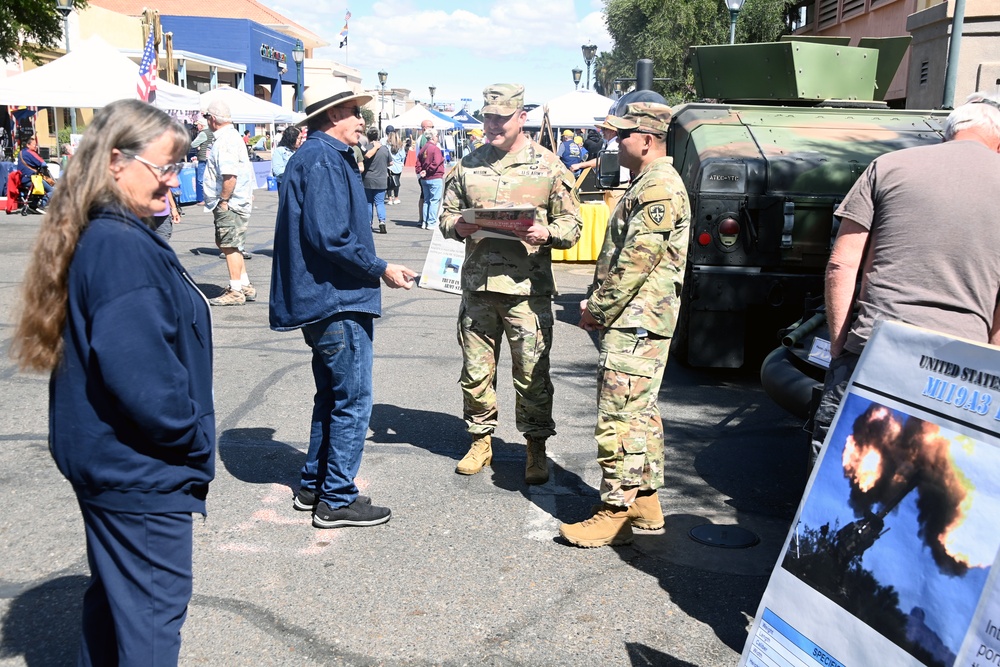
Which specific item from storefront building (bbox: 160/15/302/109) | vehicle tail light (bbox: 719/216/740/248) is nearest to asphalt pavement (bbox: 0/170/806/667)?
vehicle tail light (bbox: 719/216/740/248)

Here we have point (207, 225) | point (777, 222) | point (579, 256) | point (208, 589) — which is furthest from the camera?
point (207, 225)

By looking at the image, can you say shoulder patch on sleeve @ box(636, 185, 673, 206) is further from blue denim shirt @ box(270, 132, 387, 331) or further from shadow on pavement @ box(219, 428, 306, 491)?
shadow on pavement @ box(219, 428, 306, 491)

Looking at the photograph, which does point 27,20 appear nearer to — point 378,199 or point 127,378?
point 378,199

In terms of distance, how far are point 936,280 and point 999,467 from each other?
1.18 metres

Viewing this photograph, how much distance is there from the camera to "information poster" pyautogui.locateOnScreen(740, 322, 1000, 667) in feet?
6.82

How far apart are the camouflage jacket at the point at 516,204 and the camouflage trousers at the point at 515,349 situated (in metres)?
0.08

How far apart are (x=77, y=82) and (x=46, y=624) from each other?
1578 cm

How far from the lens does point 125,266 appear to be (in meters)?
2.27

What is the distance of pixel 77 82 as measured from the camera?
1702cm

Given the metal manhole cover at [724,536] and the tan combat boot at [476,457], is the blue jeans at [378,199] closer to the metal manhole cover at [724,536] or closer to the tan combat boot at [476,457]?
the tan combat boot at [476,457]

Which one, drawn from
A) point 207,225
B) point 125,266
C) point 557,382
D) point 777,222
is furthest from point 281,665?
point 207,225

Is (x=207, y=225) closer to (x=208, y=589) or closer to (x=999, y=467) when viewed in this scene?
(x=208, y=589)

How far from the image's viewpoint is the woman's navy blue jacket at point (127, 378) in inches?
88.7

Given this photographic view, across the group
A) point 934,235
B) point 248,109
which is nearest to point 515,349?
point 934,235
